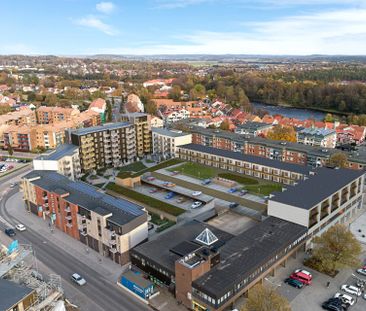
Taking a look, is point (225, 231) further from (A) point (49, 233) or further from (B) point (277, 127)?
(B) point (277, 127)

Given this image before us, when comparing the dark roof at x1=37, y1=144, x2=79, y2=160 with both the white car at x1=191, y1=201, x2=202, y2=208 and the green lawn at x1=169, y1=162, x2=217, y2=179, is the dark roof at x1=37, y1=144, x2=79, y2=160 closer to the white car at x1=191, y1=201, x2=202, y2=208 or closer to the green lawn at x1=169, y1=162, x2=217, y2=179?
the green lawn at x1=169, y1=162, x2=217, y2=179

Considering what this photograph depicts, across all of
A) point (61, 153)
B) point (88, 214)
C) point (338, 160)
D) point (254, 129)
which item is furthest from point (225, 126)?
point (88, 214)

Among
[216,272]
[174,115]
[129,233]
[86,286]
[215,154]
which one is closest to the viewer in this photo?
[216,272]

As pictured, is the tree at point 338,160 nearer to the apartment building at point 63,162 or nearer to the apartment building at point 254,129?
the apartment building at point 254,129

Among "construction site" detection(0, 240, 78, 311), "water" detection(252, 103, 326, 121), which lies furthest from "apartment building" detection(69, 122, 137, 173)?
"water" detection(252, 103, 326, 121)

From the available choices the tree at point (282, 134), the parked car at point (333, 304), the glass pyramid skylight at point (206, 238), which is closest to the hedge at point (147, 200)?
the glass pyramid skylight at point (206, 238)

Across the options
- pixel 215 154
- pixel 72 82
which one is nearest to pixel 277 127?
pixel 215 154
